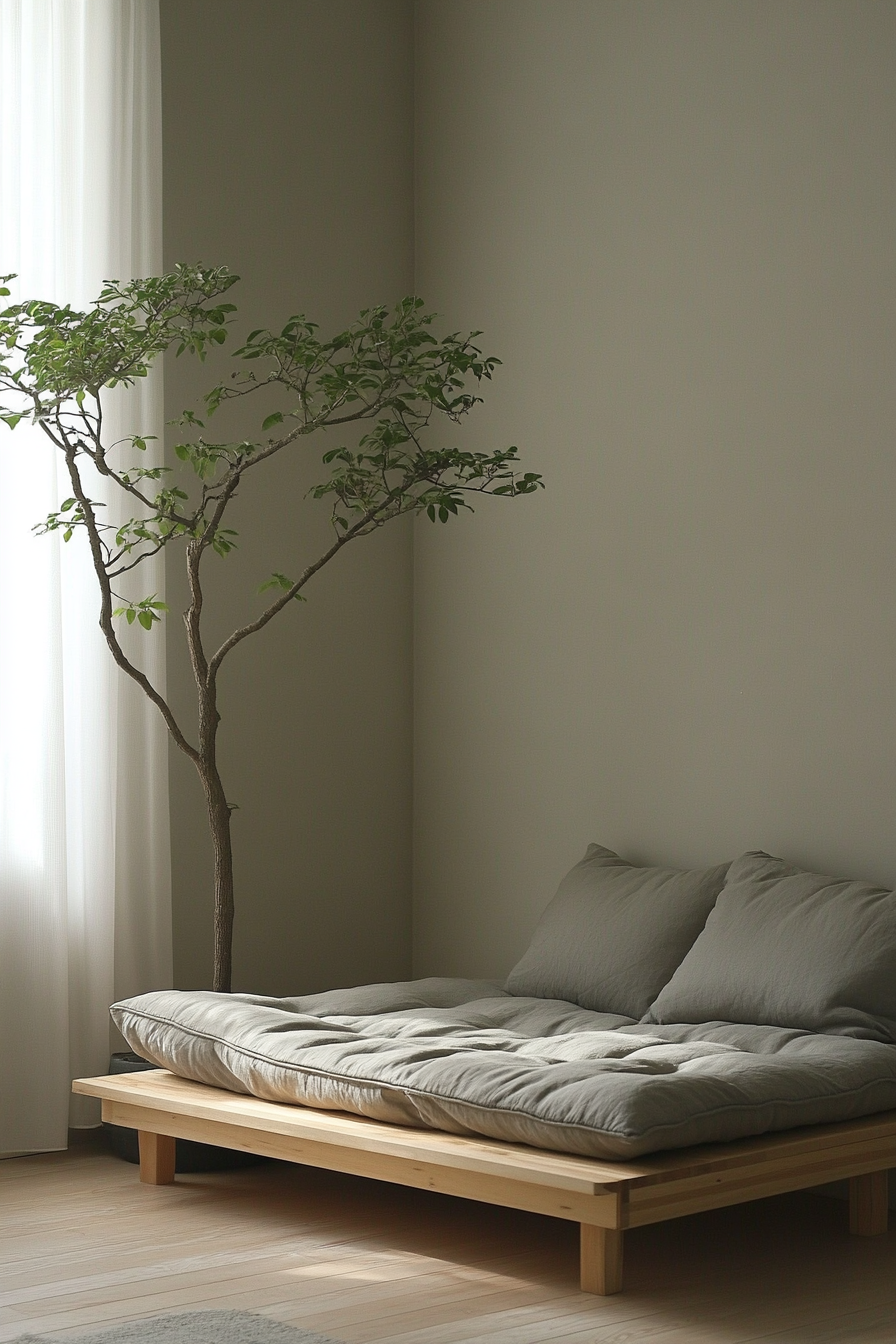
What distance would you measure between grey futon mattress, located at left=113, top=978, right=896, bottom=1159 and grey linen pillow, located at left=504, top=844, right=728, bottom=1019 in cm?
7

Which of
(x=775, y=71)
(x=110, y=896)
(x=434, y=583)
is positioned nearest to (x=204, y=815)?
(x=110, y=896)

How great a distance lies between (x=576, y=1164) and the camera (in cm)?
255

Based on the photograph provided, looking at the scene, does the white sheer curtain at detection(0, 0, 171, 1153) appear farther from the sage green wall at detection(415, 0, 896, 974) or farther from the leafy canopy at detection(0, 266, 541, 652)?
the sage green wall at detection(415, 0, 896, 974)

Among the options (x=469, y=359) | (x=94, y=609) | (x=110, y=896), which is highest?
(x=469, y=359)

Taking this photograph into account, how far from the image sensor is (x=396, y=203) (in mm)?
4777

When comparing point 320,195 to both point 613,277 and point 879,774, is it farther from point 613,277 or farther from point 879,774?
point 879,774

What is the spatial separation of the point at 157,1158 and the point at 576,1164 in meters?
1.26

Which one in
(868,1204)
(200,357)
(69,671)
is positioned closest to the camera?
(868,1204)

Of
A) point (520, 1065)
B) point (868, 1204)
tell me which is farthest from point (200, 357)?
point (868, 1204)

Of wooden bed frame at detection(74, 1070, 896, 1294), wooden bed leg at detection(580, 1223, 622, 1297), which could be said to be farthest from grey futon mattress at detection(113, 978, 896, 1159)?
wooden bed leg at detection(580, 1223, 622, 1297)

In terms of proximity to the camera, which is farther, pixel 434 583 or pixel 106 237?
pixel 434 583

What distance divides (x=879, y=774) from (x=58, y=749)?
6.26 feet

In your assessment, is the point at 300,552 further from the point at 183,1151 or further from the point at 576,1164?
the point at 576,1164

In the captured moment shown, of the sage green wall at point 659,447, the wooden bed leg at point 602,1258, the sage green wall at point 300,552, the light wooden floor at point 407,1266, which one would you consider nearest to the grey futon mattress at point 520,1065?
the wooden bed leg at point 602,1258
